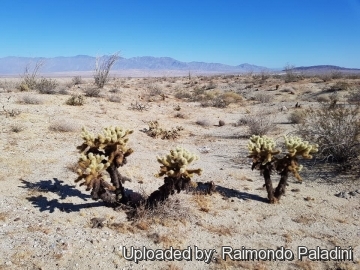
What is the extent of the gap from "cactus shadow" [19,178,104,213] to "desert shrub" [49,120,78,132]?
3.52 m

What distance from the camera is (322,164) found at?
312 inches

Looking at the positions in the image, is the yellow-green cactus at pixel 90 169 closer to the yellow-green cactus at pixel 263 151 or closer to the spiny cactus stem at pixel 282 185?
the yellow-green cactus at pixel 263 151

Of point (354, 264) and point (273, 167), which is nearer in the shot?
point (354, 264)

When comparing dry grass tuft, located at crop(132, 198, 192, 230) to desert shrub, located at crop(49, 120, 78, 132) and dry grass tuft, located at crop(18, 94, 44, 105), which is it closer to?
desert shrub, located at crop(49, 120, 78, 132)

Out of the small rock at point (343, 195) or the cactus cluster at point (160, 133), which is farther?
the cactus cluster at point (160, 133)

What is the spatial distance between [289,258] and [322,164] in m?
4.16

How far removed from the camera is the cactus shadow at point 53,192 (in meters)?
5.46

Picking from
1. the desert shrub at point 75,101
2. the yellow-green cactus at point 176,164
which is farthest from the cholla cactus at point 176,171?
the desert shrub at point 75,101

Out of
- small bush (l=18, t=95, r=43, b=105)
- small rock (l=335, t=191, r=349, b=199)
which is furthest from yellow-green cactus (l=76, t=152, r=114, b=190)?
small bush (l=18, t=95, r=43, b=105)

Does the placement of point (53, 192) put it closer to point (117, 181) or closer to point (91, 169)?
point (117, 181)

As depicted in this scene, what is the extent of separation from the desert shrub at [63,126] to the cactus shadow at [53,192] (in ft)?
11.5

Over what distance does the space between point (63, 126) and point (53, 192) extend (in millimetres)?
4130

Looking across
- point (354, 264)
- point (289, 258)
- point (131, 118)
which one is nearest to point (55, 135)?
point (131, 118)

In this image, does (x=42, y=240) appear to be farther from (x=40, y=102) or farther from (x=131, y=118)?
(x=40, y=102)
